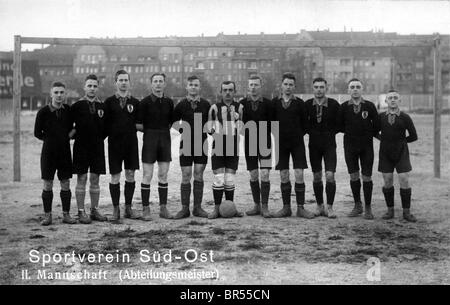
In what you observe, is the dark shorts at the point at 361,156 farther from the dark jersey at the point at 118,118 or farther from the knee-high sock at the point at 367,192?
the dark jersey at the point at 118,118

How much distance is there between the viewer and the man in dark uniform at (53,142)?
20.2 ft

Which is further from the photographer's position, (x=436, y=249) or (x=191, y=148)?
(x=191, y=148)

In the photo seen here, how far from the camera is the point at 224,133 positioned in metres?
6.66

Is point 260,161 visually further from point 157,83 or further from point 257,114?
point 157,83

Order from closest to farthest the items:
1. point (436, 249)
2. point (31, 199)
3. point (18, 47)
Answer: point (436, 249) → point (31, 199) → point (18, 47)

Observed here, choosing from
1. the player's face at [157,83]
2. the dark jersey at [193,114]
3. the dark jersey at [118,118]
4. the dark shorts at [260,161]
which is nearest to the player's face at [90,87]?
the dark jersey at [118,118]

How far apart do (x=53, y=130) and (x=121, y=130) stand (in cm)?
86

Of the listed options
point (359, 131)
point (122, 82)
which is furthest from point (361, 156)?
point (122, 82)

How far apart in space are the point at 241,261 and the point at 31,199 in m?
4.79

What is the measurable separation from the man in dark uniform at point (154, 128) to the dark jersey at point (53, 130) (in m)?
0.98

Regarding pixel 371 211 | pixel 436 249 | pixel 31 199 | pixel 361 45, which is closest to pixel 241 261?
pixel 436 249

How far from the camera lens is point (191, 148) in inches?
262
